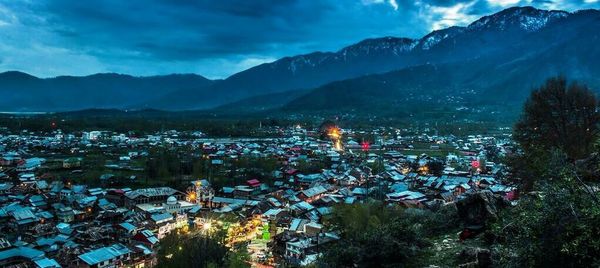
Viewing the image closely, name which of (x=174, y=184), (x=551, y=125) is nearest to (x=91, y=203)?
(x=174, y=184)

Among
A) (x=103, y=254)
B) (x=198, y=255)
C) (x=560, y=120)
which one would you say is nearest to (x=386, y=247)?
(x=198, y=255)

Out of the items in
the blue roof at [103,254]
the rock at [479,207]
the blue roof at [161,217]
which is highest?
the rock at [479,207]

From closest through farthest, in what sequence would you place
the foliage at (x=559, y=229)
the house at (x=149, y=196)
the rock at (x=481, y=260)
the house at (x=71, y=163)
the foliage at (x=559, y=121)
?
the foliage at (x=559, y=229), the rock at (x=481, y=260), the foliage at (x=559, y=121), the house at (x=149, y=196), the house at (x=71, y=163)

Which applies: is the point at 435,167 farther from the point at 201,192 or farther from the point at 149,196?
the point at 149,196

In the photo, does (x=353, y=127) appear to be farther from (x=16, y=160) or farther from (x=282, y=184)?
(x=16, y=160)

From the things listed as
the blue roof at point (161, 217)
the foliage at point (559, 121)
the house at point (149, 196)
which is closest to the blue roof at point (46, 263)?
the blue roof at point (161, 217)

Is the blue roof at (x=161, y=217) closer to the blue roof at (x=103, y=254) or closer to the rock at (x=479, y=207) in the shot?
the blue roof at (x=103, y=254)
